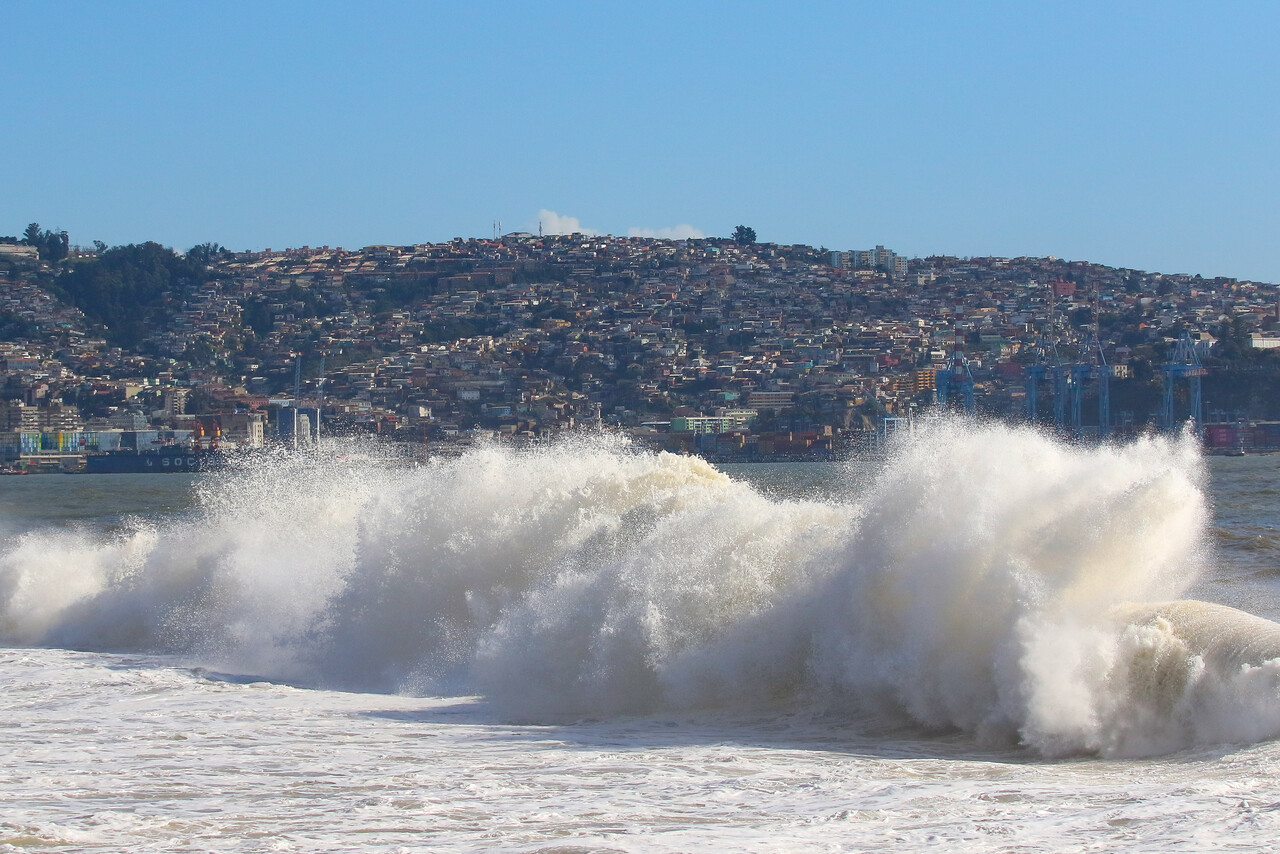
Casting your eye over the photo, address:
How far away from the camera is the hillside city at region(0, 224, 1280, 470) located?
313 ft

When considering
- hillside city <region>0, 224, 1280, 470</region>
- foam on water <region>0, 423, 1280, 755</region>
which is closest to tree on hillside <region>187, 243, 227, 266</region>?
hillside city <region>0, 224, 1280, 470</region>

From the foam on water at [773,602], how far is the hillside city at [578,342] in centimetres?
6794

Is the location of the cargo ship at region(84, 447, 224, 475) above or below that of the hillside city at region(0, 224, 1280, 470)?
below

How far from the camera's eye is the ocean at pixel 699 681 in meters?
8.79

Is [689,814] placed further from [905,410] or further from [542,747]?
[905,410]

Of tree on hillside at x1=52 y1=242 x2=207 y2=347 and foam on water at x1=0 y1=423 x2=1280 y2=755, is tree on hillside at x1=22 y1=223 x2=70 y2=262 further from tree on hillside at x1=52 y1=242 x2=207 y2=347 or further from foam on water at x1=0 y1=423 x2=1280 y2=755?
foam on water at x1=0 y1=423 x2=1280 y2=755


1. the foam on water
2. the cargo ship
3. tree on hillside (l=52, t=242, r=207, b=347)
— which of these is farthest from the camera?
tree on hillside (l=52, t=242, r=207, b=347)

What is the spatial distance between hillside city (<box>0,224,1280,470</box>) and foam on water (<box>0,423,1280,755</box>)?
6794 centimetres

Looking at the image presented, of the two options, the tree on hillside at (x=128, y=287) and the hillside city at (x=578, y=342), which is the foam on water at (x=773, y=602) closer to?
the hillside city at (x=578, y=342)

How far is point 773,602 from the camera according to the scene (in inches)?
529

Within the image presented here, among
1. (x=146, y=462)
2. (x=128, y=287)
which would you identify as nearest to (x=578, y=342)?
(x=146, y=462)

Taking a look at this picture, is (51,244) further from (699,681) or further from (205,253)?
(699,681)

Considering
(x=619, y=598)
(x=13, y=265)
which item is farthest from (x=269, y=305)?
(x=619, y=598)

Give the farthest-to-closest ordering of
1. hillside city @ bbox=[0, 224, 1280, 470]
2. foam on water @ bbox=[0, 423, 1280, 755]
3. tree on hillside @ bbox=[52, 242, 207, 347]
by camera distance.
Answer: tree on hillside @ bbox=[52, 242, 207, 347]
hillside city @ bbox=[0, 224, 1280, 470]
foam on water @ bbox=[0, 423, 1280, 755]
